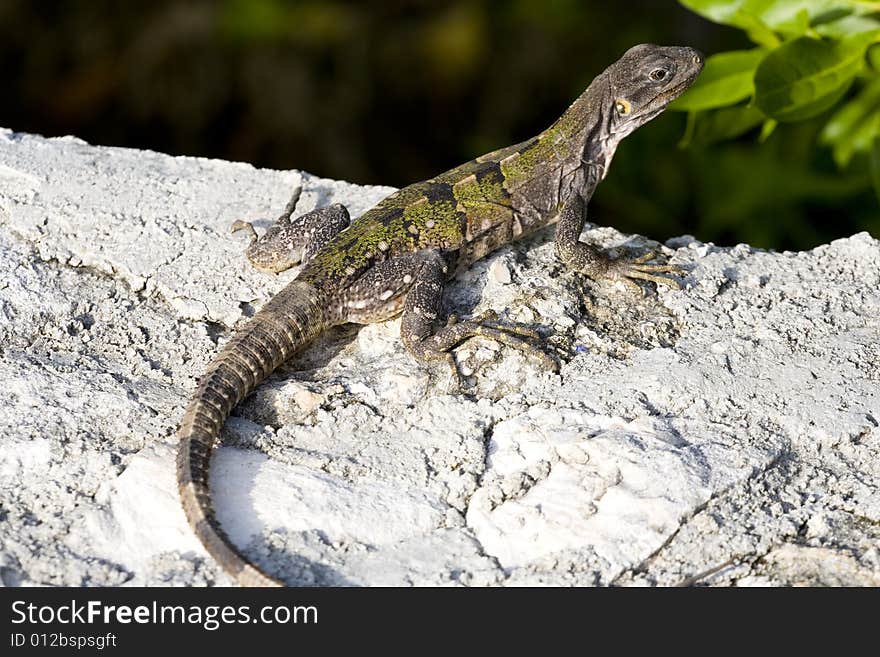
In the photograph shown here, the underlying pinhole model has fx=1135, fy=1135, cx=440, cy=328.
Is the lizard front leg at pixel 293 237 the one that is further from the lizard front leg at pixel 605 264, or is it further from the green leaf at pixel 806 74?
the green leaf at pixel 806 74

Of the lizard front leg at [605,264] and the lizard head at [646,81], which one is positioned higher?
the lizard head at [646,81]

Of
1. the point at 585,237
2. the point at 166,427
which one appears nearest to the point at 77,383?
the point at 166,427

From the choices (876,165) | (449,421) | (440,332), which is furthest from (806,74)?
(449,421)

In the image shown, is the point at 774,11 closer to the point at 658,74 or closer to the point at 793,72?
the point at 793,72

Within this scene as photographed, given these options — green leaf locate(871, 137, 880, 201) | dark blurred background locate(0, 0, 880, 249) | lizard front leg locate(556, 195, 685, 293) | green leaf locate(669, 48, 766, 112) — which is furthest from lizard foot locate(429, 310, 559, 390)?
dark blurred background locate(0, 0, 880, 249)

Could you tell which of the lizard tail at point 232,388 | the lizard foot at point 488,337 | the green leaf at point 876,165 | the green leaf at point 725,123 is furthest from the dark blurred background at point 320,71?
the lizard foot at point 488,337

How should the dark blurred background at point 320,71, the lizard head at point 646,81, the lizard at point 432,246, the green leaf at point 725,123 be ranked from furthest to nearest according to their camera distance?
the dark blurred background at point 320,71 → the green leaf at point 725,123 → the lizard head at point 646,81 → the lizard at point 432,246
